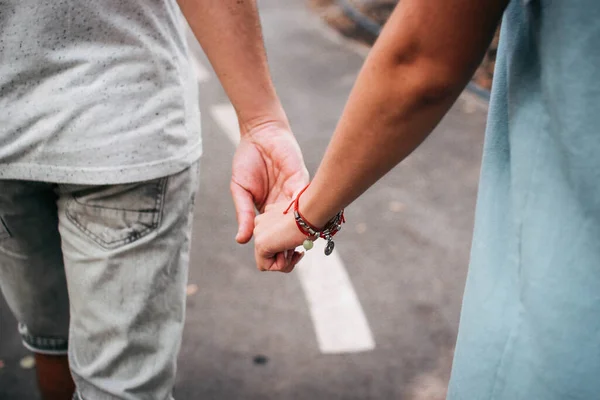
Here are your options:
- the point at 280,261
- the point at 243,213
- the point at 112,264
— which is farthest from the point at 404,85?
the point at 112,264

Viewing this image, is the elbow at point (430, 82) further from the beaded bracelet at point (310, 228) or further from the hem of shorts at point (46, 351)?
the hem of shorts at point (46, 351)

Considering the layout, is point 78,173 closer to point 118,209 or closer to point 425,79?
point 118,209

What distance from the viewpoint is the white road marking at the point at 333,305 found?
116 inches

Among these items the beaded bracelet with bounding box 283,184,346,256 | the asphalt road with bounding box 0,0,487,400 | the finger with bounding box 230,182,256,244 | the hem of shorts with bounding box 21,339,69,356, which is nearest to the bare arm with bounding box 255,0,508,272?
the beaded bracelet with bounding box 283,184,346,256

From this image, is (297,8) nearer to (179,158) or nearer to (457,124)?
(457,124)

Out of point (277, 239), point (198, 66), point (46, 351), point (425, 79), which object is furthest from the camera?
point (198, 66)

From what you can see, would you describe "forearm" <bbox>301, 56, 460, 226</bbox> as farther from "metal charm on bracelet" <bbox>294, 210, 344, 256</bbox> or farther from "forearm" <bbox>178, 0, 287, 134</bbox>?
"forearm" <bbox>178, 0, 287, 134</bbox>

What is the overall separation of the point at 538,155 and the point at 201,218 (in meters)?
3.26

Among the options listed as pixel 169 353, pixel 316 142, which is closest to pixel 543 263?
pixel 169 353

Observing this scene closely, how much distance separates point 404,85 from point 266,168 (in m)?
0.82

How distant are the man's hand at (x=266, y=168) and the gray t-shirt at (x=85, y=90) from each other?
229 millimetres

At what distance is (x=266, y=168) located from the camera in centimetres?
169

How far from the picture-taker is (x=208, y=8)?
5.21ft

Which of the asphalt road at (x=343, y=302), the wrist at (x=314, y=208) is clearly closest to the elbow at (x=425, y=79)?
the wrist at (x=314, y=208)
